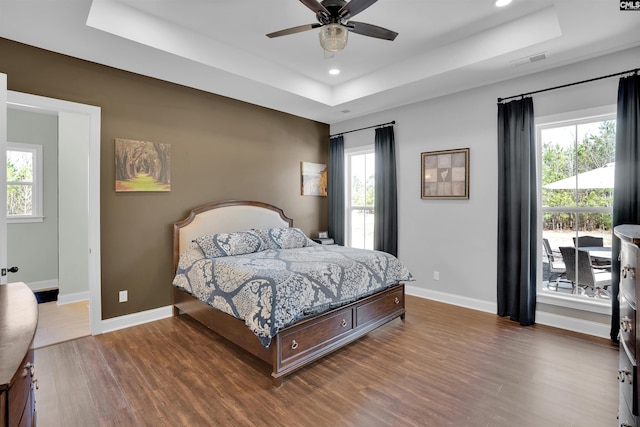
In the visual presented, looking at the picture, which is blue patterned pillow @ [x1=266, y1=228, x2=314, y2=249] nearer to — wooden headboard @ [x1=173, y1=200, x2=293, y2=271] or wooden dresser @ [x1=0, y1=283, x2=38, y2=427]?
wooden headboard @ [x1=173, y1=200, x2=293, y2=271]

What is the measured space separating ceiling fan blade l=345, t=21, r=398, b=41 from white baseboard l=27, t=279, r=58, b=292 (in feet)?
18.1

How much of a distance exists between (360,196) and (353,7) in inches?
139

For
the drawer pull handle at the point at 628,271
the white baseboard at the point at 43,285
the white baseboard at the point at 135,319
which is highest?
the drawer pull handle at the point at 628,271

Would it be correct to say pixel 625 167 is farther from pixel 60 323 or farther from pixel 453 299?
pixel 60 323

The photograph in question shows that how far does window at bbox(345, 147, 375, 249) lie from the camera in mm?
5375

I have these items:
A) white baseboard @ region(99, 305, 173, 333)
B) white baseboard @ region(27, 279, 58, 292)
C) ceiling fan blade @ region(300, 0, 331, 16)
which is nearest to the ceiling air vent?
ceiling fan blade @ region(300, 0, 331, 16)

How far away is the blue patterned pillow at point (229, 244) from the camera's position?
141 inches

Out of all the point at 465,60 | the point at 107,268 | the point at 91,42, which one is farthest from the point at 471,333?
the point at 91,42

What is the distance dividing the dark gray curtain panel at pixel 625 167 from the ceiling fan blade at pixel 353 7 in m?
2.66

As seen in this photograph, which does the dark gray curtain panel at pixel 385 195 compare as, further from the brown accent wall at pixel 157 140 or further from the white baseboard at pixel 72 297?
the white baseboard at pixel 72 297

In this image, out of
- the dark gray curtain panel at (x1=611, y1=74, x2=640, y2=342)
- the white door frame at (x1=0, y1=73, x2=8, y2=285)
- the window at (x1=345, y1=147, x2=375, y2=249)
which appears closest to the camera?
the white door frame at (x1=0, y1=73, x2=8, y2=285)

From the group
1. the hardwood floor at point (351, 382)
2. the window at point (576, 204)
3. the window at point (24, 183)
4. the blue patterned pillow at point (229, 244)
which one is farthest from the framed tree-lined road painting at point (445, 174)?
the window at point (24, 183)

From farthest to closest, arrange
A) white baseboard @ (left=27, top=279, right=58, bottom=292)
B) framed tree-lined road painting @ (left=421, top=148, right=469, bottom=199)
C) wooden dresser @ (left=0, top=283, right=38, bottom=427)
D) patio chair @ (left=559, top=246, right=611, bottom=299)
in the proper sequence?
white baseboard @ (left=27, top=279, right=58, bottom=292)
framed tree-lined road painting @ (left=421, top=148, right=469, bottom=199)
patio chair @ (left=559, top=246, right=611, bottom=299)
wooden dresser @ (left=0, top=283, right=38, bottom=427)

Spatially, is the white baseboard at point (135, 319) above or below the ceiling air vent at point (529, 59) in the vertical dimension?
below
